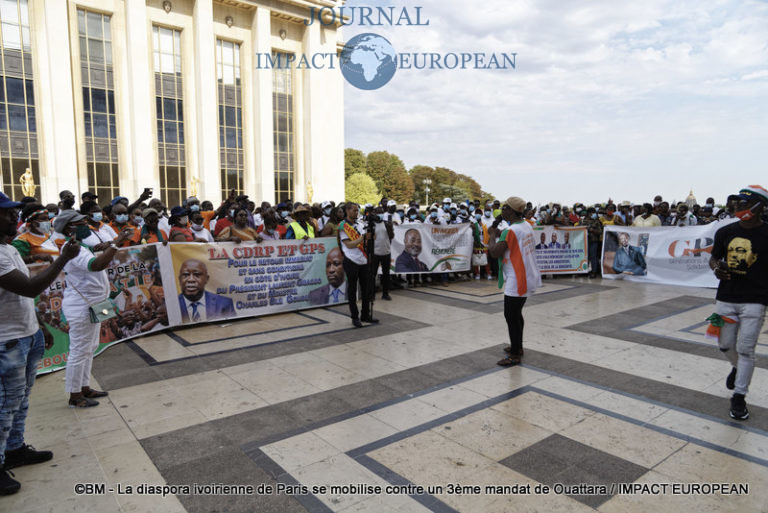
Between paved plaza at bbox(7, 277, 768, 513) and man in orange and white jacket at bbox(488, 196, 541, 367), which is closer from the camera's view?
paved plaza at bbox(7, 277, 768, 513)

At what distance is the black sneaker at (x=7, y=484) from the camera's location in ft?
10.6

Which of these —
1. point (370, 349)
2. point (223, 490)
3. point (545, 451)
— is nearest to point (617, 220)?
point (370, 349)

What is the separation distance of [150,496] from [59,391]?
8.92 ft

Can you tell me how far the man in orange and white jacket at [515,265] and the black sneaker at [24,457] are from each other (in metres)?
4.73

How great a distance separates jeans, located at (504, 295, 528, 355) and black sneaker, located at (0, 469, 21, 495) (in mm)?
5051

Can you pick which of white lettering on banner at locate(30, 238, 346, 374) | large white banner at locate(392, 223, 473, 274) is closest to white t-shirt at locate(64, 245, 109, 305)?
white lettering on banner at locate(30, 238, 346, 374)

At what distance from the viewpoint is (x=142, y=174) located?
99.5 feet

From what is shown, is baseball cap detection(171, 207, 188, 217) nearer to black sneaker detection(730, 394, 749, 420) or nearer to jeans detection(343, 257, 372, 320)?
jeans detection(343, 257, 372, 320)

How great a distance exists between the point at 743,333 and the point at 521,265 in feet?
7.49

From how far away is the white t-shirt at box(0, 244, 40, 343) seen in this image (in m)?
3.21

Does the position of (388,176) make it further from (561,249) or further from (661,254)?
(661,254)

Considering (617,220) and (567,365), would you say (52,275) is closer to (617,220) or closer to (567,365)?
(567,365)

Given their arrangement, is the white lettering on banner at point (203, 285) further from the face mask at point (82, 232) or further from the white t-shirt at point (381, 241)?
the face mask at point (82, 232)

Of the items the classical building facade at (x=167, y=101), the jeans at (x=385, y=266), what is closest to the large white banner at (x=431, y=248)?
the jeans at (x=385, y=266)
